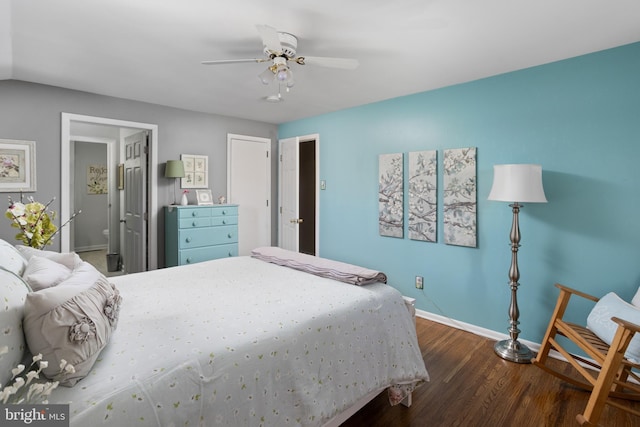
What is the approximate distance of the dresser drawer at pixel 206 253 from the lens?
386 centimetres

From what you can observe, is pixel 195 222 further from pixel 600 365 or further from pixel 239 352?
pixel 600 365

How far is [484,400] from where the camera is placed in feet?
6.91

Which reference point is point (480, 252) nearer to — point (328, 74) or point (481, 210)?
point (481, 210)

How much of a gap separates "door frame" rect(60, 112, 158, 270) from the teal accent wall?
264 cm

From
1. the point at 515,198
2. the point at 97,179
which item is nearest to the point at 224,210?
the point at 515,198

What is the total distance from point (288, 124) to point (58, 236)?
3190 mm

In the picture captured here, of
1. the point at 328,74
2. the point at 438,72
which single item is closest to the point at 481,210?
the point at 438,72

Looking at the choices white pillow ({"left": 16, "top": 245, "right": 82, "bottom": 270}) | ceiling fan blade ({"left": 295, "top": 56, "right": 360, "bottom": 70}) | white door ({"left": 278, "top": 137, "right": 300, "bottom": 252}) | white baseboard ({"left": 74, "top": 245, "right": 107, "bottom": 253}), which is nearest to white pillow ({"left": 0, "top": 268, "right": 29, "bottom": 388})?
white pillow ({"left": 16, "top": 245, "right": 82, "bottom": 270})

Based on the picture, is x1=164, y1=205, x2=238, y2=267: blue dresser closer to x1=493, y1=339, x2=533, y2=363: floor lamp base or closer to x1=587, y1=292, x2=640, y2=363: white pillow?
x1=493, y1=339, x2=533, y2=363: floor lamp base

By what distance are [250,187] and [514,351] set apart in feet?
12.4

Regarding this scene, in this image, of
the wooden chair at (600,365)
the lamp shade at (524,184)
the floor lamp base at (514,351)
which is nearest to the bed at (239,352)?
the wooden chair at (600,365)

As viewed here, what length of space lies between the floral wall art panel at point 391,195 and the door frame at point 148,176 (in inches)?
108

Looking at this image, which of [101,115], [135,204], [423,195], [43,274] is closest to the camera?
[43,274]

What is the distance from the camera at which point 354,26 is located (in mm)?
2098
